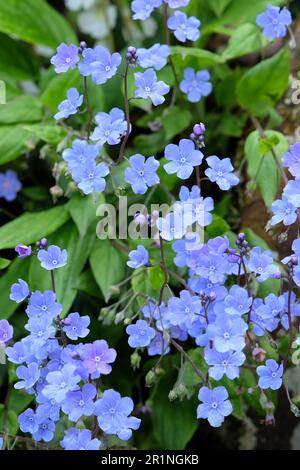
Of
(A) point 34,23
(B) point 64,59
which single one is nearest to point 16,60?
A: (A) point 34,23

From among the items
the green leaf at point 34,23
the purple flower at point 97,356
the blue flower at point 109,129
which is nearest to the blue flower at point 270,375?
the purple flower at point 97,356

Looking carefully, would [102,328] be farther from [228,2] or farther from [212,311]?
[228,2]

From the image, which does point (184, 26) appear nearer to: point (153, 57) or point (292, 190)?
point (153, 57)

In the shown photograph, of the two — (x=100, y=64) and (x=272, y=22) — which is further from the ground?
(x=100, y=64)

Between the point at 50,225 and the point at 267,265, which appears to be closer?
the point at 267,265

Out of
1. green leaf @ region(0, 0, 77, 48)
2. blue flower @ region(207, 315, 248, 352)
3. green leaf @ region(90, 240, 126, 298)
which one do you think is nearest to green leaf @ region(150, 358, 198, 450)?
green leaf @ region(90, 240, 126, 298)

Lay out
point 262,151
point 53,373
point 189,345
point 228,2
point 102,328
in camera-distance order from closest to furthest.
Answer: point 53,373, point 262,151, point 102,328, point 189,345, point 228,2

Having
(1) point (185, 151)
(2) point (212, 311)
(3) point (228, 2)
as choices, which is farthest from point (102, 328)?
(3) point (228, 2)
